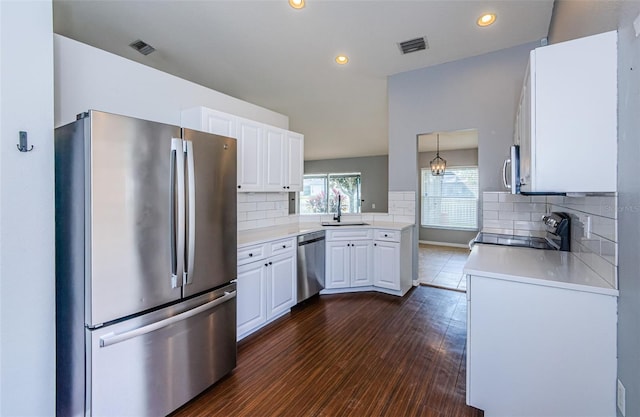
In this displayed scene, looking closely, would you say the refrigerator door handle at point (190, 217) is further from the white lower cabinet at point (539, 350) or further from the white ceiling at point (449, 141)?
the white ceiling at point (449, 141)

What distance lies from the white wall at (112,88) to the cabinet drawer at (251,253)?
55.8 inches

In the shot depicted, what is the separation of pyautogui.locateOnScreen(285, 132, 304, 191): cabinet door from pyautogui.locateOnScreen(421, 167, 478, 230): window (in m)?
5.12

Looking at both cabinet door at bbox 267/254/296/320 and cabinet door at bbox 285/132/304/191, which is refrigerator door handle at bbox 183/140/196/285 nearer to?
cabinet door at bbox 267/254/296/320

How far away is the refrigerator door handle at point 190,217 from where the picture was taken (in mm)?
1791

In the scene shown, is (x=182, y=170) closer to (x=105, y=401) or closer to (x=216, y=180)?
(x=216, y=180)

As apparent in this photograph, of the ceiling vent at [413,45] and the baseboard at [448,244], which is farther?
the baseboard at [448,244]

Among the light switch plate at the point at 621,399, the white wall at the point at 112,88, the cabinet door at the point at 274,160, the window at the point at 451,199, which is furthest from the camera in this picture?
the window at the point at 451,199

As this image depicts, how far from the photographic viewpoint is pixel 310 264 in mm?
3514

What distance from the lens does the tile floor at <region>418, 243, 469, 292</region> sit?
436cm

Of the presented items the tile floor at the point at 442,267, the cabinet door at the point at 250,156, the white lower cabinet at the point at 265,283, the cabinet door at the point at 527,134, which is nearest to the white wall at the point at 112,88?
the cabinet door at the point at 250,156

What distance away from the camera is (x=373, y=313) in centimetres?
327

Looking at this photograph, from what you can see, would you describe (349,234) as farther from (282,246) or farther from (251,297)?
(251,297)

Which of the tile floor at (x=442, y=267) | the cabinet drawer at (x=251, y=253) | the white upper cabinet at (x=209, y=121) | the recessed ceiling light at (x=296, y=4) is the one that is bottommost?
the tile floor at (x=442, y=267)

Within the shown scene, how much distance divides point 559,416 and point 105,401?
2.28 metres
